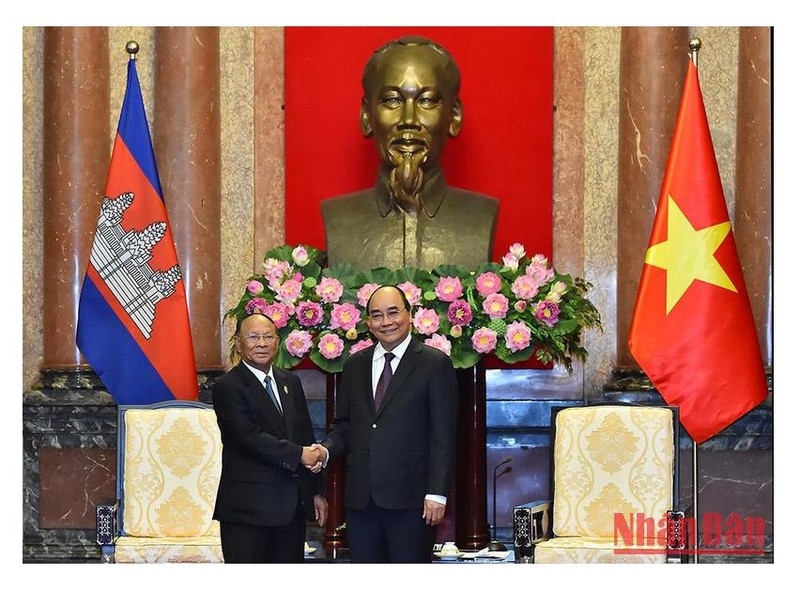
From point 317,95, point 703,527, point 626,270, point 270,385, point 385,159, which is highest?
point 317,95

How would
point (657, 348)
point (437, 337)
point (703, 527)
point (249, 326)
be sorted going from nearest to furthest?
1. point (249, 326)
2. point (437, 337)
3. point (657, 348)
4. point (703, 527)

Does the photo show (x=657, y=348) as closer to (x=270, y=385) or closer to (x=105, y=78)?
(x=270, y=385)

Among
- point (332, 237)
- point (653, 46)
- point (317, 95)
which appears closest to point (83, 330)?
point (332, 237)

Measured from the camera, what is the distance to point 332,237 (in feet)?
23.0

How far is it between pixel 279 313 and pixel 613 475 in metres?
1.61

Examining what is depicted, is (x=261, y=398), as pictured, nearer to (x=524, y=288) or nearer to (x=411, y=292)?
(x=411, y=292)

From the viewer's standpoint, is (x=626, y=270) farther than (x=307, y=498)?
Yes

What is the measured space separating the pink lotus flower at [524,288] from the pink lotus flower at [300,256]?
0.95 m

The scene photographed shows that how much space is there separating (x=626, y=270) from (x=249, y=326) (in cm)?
302

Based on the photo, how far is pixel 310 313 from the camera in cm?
618

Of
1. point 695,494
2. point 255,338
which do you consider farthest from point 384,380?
point 695,494

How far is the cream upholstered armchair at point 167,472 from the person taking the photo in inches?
241

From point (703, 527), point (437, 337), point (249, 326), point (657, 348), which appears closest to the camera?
point (249, 326)

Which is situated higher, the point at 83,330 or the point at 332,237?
the point at 332,237
